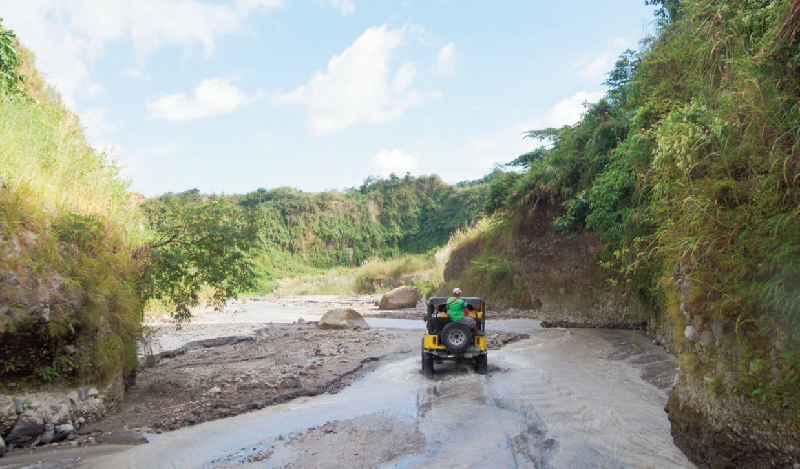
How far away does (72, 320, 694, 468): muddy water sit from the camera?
550 centimetres

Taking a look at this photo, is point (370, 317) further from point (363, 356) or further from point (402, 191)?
point (402, 191)

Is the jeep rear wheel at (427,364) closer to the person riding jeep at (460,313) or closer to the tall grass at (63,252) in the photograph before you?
the person riding jeep at (460,313)

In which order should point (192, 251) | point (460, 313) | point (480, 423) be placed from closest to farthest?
point (480, 423)
point (192, 251)
point (460, 313)

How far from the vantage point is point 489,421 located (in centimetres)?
689

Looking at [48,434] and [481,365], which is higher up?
[48,434]

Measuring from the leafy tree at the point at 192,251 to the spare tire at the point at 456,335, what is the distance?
12.5ft

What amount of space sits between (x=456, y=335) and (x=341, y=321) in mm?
9125

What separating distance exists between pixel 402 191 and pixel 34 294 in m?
64.2

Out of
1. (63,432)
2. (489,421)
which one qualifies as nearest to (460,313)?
(489,421)

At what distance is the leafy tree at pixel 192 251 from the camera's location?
8.27 meters

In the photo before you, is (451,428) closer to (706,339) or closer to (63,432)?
(706,339)

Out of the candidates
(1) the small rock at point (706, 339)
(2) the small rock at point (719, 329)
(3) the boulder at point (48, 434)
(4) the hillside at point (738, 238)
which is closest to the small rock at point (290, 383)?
(3) the boulder at point (48, 434)

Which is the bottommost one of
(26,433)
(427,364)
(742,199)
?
(427,364)

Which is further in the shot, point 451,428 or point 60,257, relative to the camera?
point 451,428
